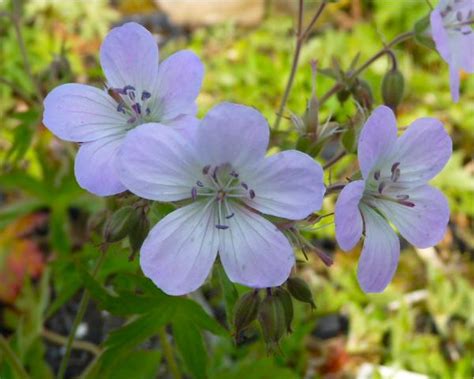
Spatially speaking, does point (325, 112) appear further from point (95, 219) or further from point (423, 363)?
point (95, 219)

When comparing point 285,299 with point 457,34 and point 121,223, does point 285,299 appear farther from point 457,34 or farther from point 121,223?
point 457,34

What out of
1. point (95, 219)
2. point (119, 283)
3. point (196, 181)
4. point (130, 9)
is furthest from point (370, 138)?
point (130, 9)

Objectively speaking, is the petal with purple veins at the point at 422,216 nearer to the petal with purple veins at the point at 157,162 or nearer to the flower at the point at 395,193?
the flower at the point at 395,193

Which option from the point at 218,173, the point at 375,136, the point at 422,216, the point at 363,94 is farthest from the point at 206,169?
the point at 363,94

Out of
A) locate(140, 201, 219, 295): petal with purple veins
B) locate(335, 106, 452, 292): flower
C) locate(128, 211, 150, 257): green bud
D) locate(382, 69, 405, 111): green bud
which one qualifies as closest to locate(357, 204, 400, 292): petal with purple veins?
locate(335, 106, 452, 292): flower

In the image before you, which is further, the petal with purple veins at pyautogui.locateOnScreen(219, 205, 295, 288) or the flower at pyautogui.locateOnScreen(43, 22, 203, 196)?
the flower at pyautogui.locateOnScreen(43, 22, 203, 196)

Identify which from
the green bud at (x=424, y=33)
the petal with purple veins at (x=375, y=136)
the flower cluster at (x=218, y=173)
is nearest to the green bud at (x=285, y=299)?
the flower cluster at (x=218, y=173)

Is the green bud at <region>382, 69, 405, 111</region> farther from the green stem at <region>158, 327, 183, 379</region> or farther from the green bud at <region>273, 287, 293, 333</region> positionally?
the green stem at <region>158, 327, 183, 379</region>
